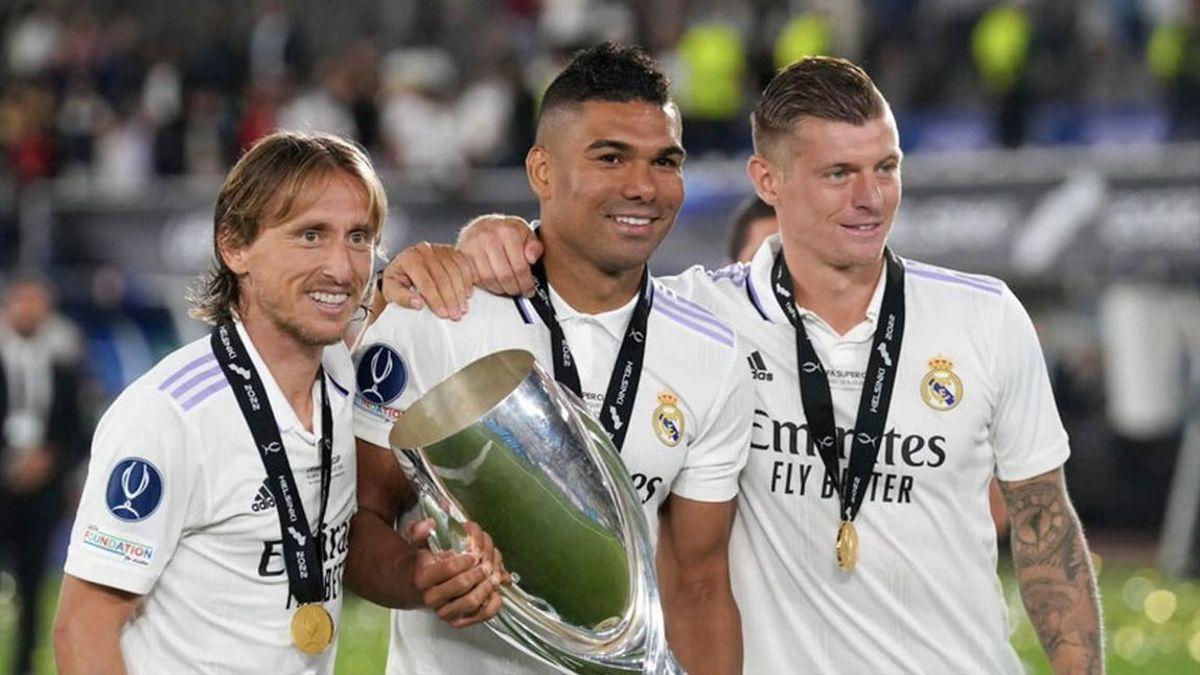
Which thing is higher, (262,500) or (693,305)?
(693,305)

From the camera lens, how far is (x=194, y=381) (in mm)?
3850

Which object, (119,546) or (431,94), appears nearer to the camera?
(119,546)

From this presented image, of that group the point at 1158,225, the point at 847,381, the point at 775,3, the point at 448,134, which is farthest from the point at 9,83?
the point at 847,381

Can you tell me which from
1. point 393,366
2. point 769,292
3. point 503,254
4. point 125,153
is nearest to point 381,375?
point 393,366

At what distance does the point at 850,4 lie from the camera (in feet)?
52.7

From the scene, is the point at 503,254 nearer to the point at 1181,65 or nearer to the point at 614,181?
the point at 614,181

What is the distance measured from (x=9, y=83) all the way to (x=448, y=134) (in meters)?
5.87

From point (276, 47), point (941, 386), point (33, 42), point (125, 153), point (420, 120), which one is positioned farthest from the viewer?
point (33, 42)

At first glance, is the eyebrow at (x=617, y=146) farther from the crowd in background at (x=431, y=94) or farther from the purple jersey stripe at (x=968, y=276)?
the crowd in background at (x=431, y=94)

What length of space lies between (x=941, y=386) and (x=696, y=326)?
0.57 m

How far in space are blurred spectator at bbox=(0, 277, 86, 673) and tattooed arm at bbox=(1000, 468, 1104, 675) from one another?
281 inches

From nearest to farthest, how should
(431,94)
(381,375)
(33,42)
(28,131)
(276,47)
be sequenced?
(381,375)
(431,94)
(28,131)
(276,47)
(33,42)

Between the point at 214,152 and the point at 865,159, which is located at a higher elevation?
the point at 865,159

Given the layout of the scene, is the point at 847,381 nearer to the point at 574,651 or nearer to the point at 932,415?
the point at 932,415
